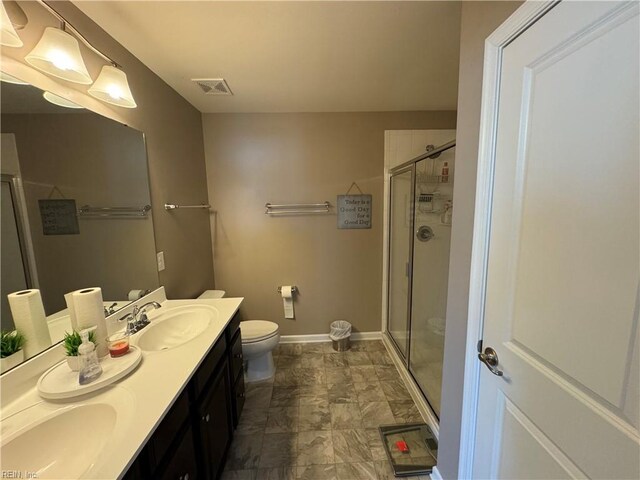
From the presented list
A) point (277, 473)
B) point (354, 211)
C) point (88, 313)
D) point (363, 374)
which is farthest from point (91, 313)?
point (354, 211)

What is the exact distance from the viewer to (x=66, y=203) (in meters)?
1.13

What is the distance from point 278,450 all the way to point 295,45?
252 cm

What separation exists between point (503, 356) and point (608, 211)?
1.89ft

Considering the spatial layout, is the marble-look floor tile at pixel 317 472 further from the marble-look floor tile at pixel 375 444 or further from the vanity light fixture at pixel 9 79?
the vanity light fixture at pixel 9 79

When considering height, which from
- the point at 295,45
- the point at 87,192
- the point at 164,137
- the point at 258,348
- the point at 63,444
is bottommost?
the point at 258,348

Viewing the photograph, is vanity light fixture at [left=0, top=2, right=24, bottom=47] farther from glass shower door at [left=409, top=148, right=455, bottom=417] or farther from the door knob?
glass shower door at [left=409, top=148, right=455, bottom=417]

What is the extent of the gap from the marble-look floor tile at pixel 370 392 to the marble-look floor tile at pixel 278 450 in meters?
0.62

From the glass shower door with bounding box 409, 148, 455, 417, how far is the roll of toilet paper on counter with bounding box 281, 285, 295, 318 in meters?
1.25

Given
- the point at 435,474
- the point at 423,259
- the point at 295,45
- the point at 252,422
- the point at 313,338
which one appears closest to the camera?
the point at 435,474

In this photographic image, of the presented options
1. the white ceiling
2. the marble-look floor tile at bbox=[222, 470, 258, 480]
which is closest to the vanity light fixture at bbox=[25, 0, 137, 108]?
the white ceiling

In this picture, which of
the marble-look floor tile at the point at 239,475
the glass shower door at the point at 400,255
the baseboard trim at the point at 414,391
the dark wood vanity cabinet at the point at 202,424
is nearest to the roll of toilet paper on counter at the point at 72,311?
the dark wood vanity cabinet at the point at 202,424

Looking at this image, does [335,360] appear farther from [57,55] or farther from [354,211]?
[57,55]

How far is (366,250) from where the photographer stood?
2777mm

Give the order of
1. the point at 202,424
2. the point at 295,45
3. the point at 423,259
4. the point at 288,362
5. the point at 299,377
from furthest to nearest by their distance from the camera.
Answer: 1. the point at 288,362
2. the point at 299,377
3. the point at 423,259
4. the point at 295,45
5. the point at 202,424
